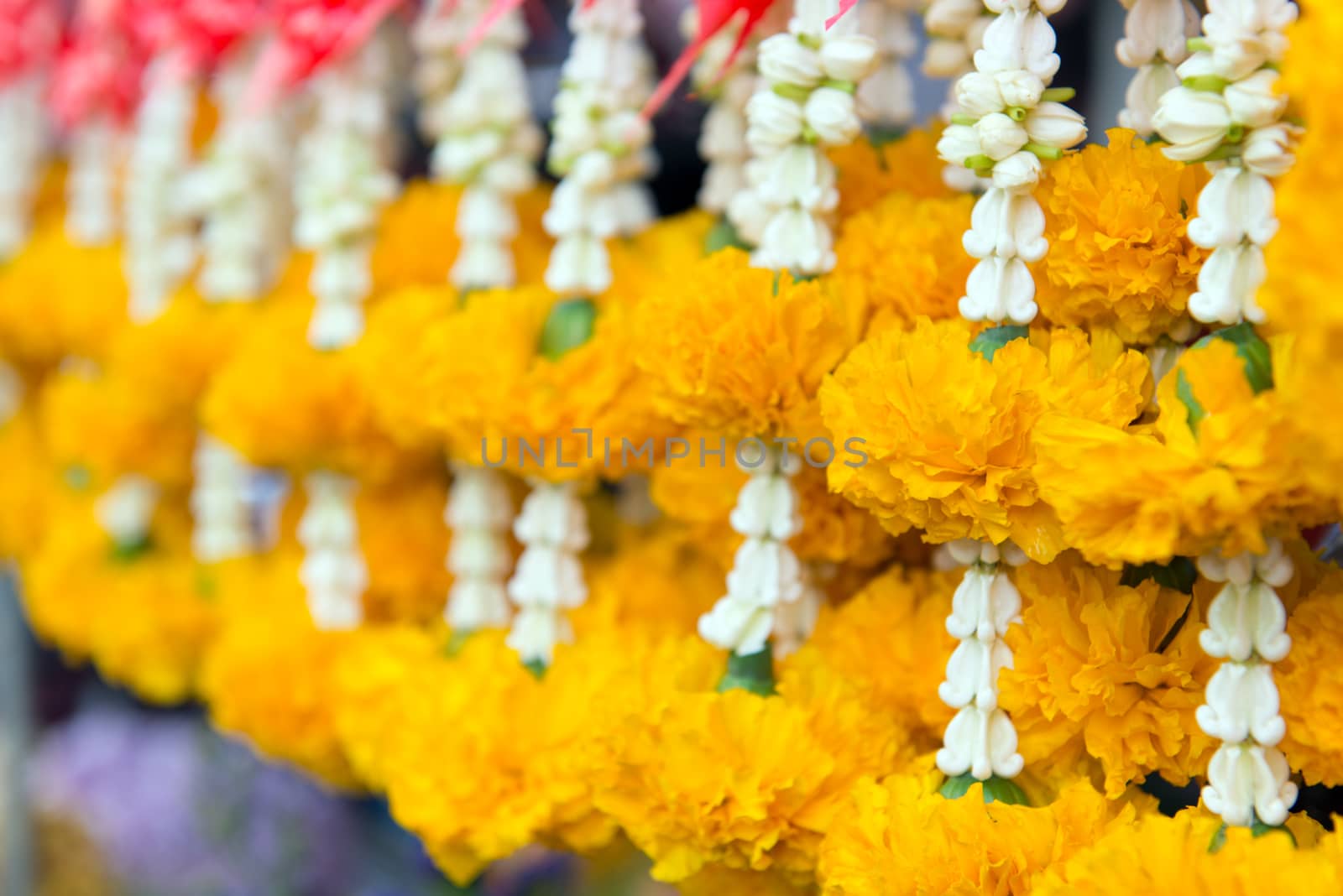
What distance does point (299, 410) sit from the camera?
646 millimetres

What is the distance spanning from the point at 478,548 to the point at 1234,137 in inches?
16.3

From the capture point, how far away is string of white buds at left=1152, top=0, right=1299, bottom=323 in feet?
1.18

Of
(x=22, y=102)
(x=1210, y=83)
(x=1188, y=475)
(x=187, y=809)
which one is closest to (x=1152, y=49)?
(x=1210, y=83)

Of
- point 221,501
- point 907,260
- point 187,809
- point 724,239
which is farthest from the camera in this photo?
point 187,809

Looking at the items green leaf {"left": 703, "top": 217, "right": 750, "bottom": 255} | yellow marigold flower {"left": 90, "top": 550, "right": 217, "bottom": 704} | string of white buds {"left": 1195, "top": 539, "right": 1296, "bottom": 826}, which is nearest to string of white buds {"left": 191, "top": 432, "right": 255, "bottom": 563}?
yellow marigold flower {"left": 90, "top": 550, "right": 217, "bottom": 704}

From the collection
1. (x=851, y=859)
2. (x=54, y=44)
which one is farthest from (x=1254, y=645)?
(x=54, y=44)

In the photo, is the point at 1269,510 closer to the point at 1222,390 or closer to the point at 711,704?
the point at 1222,390

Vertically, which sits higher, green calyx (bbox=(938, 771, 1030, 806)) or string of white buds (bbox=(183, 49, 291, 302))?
string of white buds (bbox=(183, 49, 291, 302))

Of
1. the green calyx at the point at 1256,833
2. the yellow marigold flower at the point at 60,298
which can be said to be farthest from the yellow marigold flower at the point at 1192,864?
the yellow marigold flower at the point at 60,298

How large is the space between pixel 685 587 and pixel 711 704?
0.51 ft

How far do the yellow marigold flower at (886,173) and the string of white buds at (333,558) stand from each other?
13.7 inches

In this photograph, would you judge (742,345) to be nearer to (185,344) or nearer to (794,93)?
(794,93)

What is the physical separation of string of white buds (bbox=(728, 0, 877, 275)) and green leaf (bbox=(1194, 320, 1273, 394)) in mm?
159

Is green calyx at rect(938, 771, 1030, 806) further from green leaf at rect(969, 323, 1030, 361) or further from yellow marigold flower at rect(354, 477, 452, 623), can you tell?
yellow marigold flower at rect(354, 477, 452, 623)
